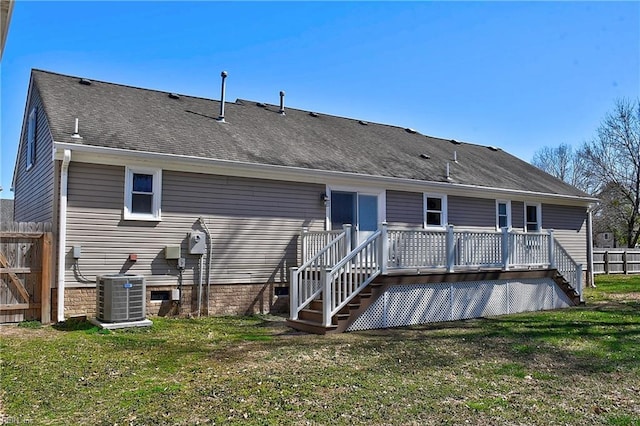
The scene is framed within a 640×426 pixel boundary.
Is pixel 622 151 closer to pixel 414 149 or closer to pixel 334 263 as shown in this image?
pixel 414 149

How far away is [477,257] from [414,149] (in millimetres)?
6709

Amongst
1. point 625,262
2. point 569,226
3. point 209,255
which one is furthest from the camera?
point 625,262

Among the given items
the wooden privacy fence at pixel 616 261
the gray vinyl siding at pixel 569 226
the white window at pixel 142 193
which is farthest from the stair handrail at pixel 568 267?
the wooden privacy fence at pixel 616 261

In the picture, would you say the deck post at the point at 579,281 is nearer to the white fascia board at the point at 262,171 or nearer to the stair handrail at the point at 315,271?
the white fascia board at the point at 262,171

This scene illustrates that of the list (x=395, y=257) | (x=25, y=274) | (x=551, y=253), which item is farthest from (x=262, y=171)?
(x=551, y=253)

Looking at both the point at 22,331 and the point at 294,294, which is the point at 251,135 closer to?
the point at 294,294

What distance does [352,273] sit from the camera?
10086 mm

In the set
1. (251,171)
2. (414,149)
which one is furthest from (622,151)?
(251,171)

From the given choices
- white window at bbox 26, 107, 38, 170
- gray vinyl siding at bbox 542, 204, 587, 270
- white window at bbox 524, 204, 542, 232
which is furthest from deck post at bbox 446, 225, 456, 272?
white window at bbox 26, 107, 38, 170

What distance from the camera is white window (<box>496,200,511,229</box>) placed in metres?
16.4

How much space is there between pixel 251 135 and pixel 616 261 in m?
18.7

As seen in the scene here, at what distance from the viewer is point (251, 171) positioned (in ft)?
38.0

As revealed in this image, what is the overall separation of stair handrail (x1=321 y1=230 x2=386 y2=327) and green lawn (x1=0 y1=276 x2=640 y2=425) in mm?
695

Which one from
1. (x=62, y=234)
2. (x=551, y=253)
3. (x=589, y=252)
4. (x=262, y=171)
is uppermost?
(x=262, y=171)
